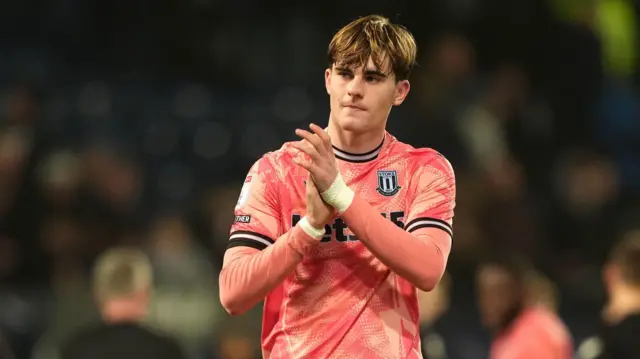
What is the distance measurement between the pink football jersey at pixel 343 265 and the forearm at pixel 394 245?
0.17m

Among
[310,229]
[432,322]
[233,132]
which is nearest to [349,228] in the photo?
[310,229]

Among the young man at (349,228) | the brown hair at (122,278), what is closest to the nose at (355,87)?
the young man at (349,228)

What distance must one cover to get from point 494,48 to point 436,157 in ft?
22.2

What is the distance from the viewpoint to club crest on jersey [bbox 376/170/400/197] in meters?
3.65

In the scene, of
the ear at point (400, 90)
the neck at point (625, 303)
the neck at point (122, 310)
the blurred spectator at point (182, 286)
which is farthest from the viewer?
the blurred spectator at point (182, 286)

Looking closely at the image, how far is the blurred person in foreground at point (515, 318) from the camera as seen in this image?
6.88 metres

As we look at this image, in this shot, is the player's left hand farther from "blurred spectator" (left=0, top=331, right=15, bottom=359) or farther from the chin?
"blurred spectator" (left=0, top=331, right=15, bottom=359)

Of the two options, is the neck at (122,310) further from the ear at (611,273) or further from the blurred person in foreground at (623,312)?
Result: the ear at (611,273)

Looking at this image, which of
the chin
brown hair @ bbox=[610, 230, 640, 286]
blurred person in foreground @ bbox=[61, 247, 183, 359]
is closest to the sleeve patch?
the chin

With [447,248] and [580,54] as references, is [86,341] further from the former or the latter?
[580,54]

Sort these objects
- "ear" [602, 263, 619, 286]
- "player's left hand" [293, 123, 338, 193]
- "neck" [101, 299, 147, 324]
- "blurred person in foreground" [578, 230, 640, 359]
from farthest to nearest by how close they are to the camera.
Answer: "ear" [602, 263, 619, 286] < "neck" [101, 299, 147, 324] < "blurred person in foreground" [578, 230, 640, 359] < "player's left hand" [293, 123, 338, 193]

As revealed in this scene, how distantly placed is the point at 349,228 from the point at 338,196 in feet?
0.43

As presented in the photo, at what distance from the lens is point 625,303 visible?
588cm

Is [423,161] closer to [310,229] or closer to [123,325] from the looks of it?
[310,229]
